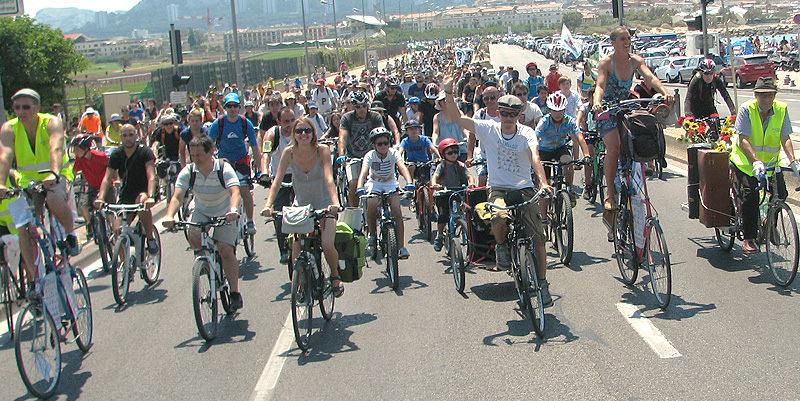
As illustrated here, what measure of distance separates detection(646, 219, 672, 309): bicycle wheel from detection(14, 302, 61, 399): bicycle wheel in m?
4.99

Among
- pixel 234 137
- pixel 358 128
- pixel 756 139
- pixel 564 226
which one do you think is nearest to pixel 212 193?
pixel 234 137

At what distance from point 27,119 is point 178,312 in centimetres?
238

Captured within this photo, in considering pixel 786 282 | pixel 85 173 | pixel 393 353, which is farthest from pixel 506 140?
pixel 85 173

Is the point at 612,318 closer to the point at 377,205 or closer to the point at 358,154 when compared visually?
the point at 377,205

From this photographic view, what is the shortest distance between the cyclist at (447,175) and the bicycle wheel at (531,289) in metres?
2.88

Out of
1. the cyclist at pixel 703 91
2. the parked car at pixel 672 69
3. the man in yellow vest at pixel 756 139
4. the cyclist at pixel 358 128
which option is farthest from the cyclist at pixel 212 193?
the parked car at pixel 672 69

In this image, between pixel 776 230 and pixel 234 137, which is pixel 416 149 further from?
pixel 776 230

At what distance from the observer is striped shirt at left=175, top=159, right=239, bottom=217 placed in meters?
8.12

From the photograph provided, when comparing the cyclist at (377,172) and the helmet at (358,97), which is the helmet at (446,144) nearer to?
the cyclist at (377,172)

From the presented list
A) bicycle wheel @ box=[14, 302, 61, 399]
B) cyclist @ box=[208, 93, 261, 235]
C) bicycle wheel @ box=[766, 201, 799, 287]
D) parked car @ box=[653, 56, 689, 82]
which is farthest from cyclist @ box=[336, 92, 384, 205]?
parked car @ box=[653, 56, 689, 82]

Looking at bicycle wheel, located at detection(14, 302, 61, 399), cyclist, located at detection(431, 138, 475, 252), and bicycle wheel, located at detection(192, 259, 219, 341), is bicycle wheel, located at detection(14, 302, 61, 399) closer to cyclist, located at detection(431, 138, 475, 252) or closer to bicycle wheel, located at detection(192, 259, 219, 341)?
bicycle wheel, located at detection(192, 259, 219, 341)

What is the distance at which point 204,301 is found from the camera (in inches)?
296

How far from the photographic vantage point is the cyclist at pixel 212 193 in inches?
313

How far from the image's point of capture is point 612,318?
24.2ft
